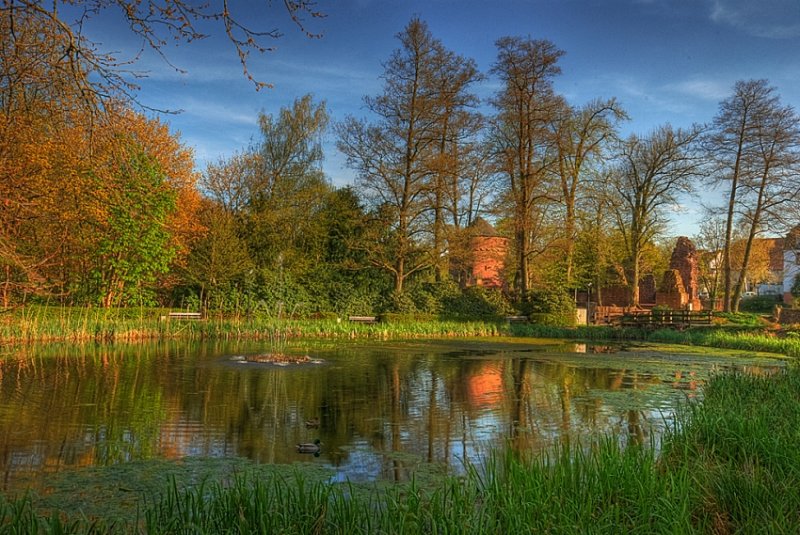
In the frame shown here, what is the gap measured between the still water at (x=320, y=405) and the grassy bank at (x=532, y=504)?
151 cm

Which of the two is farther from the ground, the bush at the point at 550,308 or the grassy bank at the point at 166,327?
the bush at the point at 550,308

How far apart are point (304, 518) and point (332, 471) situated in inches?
89.8

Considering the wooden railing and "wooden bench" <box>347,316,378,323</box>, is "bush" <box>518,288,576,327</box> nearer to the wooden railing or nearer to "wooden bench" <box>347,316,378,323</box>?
the wooden railing

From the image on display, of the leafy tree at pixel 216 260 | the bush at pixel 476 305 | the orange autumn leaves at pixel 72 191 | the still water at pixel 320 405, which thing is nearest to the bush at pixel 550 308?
the bush at pixel 476 305

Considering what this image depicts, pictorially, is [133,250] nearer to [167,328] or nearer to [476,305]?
[167,328]

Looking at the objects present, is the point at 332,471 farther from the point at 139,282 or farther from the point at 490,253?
the point at 490,253

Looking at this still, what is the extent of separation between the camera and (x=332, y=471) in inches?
255

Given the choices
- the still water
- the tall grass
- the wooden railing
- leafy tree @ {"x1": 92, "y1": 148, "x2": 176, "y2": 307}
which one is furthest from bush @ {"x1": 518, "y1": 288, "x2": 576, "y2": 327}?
leafy tree @ {"x1": 92, "y1": 148, "x2": 176, "y2": 307}

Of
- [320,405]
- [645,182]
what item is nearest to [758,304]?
[645,182]

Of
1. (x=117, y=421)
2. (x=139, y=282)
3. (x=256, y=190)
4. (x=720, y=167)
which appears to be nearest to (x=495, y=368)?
(x=117, y=421)

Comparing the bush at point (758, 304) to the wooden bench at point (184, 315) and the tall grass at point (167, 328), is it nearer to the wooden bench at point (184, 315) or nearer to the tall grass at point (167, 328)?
the tall grass at point (167, 328)

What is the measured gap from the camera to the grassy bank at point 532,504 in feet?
13.2

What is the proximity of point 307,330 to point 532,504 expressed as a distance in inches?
808

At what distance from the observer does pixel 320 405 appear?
1044 centimetres
